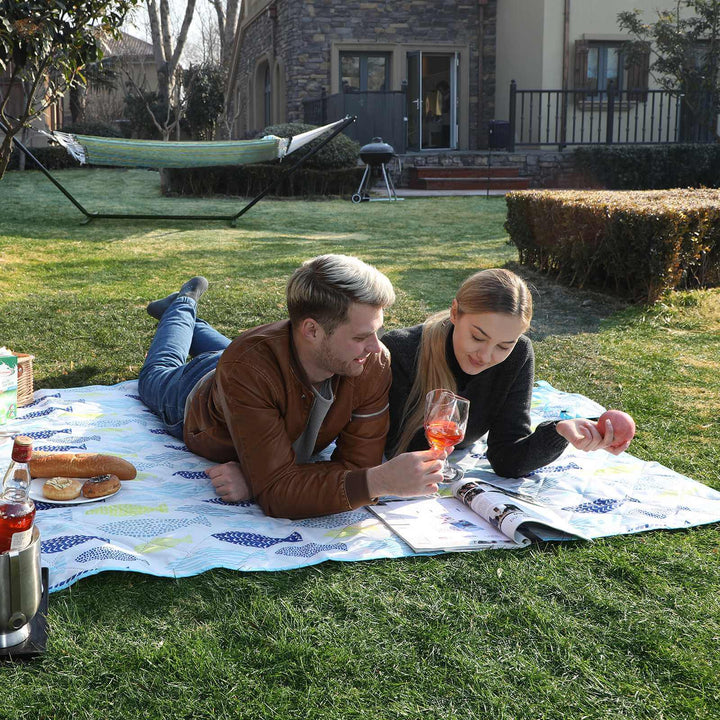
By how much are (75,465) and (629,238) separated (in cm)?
487

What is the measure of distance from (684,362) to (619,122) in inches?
515

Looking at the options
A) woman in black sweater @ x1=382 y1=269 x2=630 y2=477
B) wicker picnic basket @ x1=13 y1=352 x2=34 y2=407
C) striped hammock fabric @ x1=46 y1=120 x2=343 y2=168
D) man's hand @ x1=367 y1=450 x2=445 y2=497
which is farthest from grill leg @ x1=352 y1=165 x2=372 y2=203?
man's hand @ x1=367 y1=450 x2=445 y2=497

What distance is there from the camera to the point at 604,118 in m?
17.8

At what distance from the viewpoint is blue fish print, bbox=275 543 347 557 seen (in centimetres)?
272

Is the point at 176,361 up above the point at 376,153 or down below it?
below

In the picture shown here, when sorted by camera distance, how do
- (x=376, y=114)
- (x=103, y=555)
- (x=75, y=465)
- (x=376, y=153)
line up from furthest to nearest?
1. (x=376, y=114)
2. (x=376, y=153)
3. (x=75, y=465)
4. (x=103, y=555)

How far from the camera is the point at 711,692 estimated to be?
2.12 m

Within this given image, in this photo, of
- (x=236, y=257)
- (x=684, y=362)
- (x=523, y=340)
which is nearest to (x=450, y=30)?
(x=236, y=257)

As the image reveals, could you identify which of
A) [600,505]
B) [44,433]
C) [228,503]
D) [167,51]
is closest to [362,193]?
[167,51]

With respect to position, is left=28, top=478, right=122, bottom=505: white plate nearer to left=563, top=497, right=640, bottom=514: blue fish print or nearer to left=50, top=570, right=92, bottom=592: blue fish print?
left=50, top=570, right=92, bottom=592: blue fish print

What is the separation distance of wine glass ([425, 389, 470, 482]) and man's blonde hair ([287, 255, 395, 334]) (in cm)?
36

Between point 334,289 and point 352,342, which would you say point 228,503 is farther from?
point 334,289

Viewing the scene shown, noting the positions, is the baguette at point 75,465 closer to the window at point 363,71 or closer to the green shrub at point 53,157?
the window at point 363,71

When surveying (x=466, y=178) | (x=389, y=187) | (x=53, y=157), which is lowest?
(x=389, y=187)
